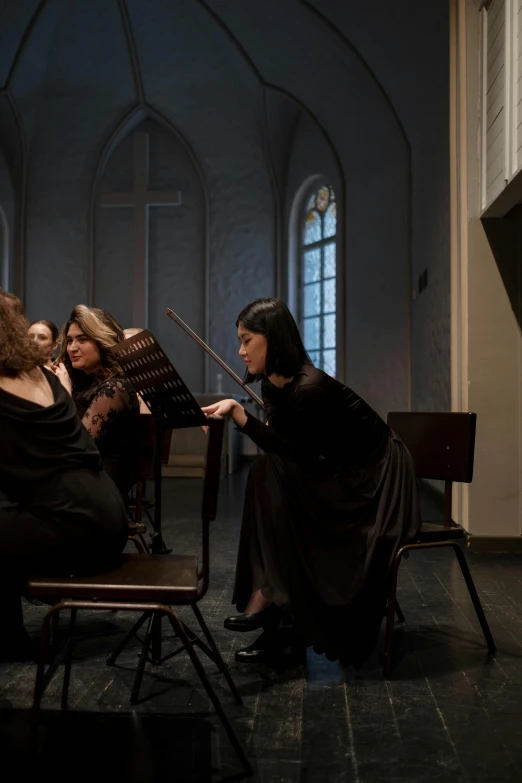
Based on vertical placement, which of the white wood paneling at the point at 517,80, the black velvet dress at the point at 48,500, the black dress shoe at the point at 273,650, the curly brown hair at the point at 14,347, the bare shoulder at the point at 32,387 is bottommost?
the black dress shoe at the point at 273,650

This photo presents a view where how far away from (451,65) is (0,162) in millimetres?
7711

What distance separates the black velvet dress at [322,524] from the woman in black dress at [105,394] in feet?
2.38

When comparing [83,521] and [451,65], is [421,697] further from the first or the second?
[451,65]

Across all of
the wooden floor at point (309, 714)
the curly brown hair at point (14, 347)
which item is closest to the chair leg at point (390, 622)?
the wooden floor at point (309, 714)

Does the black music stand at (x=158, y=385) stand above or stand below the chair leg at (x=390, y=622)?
above

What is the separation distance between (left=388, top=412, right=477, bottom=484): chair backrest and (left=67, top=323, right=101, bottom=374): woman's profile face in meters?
1.38

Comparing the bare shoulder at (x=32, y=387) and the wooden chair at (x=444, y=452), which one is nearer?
the bare shoulder at (x=32, y=387)

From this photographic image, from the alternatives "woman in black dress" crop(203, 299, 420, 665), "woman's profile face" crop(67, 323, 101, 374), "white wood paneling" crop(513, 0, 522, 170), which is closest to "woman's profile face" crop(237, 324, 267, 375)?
"woman in black dress" crop(203, 299, 420, 665)

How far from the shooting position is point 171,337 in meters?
11.0

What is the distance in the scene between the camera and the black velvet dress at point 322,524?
8.27 feet

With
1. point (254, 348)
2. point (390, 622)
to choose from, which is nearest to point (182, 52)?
→ point (254, 348)

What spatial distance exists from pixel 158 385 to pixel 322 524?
0.74 metres

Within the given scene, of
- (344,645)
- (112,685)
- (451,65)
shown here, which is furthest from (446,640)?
(451,65)

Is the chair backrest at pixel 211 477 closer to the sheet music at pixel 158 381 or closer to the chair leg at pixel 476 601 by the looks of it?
the sheet music at pixel 158 381
